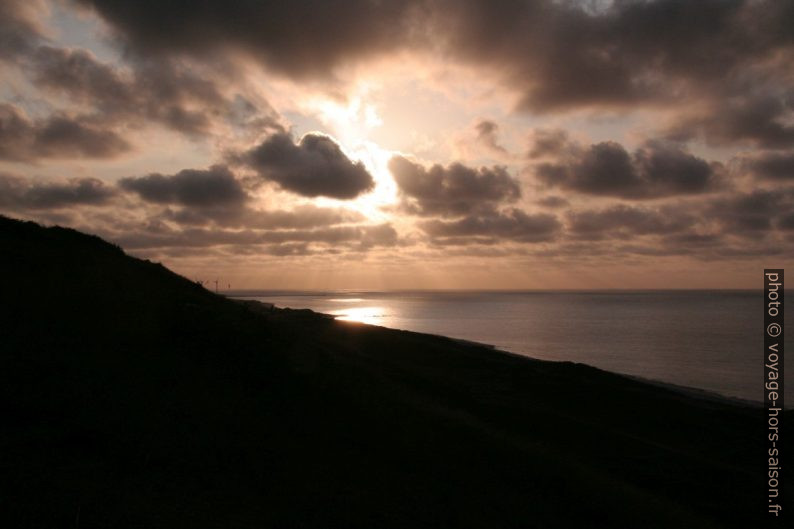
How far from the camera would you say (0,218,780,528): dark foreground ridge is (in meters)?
12.8

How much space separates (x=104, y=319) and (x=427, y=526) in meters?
16.0

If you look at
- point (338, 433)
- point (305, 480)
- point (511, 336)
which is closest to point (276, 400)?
point (338, 433)

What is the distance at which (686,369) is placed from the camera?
2179 inches

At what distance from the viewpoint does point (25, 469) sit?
11812 mm

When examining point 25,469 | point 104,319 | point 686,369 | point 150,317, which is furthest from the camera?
point 686,369

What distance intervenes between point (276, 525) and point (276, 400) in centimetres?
801

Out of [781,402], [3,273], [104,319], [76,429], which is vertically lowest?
[781,402]

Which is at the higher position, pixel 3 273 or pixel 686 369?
pixel 3 273

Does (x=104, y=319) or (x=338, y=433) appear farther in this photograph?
(x=104, y=319)

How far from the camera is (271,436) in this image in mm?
17047

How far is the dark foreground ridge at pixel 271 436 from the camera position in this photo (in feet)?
41.8

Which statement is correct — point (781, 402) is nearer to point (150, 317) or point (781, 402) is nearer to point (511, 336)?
point (150, 317)

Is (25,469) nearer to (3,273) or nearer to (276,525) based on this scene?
(276,525)

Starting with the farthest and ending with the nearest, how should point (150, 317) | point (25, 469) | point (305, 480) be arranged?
point (150, 317)
point (305, 480)
point (25, 469)
